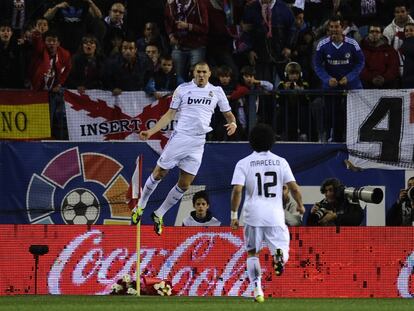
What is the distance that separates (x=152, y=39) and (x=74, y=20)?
163 centimetres

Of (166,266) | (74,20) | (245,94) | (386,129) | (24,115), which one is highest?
(74,20)

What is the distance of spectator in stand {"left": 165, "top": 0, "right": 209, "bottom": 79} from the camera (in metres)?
23.2

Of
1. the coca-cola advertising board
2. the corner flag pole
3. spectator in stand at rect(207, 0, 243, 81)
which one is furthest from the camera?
spectator in stand at rect(207, 0, 243, 81)

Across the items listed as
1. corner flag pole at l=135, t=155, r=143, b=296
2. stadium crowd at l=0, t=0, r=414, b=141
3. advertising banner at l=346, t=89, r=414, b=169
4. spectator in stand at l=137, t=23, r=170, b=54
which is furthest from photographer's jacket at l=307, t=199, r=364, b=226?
spectator in stand at l=137, t=23, r=170, b=54

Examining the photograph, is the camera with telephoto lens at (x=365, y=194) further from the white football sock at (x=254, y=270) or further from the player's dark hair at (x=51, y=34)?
the player's dark hair at (x=51, y=34)

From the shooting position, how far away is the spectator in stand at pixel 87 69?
2283 cm

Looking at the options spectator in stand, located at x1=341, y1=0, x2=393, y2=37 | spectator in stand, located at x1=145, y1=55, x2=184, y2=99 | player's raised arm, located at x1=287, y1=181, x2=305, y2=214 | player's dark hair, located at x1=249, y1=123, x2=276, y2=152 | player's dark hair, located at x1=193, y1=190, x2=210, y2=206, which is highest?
spectator in stand, located at x1=341, y1=0, x2=393, y2=37

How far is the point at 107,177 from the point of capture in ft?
74.8

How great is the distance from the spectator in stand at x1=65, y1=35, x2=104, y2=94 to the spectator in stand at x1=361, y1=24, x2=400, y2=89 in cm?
477

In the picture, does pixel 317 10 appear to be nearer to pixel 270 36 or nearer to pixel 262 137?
pixel 270 36

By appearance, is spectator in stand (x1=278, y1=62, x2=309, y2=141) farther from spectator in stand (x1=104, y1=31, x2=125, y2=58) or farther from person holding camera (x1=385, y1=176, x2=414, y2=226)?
spectator in stand (x1=104, y1=31, x2=125, y2=58)

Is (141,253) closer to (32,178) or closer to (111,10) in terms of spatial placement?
(32,178)

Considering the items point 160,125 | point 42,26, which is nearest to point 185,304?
point 160,125

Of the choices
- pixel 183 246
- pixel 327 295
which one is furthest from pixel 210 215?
pixel 327 295
